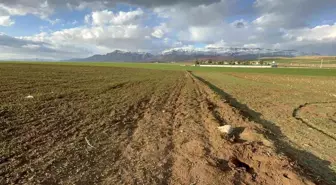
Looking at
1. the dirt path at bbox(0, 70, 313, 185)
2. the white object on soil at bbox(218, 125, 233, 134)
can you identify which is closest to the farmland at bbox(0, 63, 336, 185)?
the dirt path at bbox(0, 70, 313, 185)

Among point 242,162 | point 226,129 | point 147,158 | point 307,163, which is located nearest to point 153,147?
point 147,158

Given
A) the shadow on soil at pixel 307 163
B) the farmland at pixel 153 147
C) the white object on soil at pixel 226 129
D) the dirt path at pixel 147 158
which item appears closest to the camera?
the dirt path at pixel 147 158

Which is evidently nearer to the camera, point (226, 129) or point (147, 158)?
point (147, 158)

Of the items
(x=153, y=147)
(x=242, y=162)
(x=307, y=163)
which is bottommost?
(x=307, y=163)

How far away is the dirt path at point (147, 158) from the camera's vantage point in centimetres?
684

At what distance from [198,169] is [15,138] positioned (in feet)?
17.4

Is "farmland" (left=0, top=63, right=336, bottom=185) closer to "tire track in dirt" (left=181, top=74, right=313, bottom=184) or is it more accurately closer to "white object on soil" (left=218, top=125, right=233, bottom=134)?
"tire track in dirt" (left=181, top=74, right=313, bottom=184)

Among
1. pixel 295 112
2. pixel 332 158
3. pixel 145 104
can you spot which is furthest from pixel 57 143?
pixel 295 112

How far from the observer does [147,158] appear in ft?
26.9

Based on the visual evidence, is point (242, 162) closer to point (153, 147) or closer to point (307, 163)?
point (307, 163)

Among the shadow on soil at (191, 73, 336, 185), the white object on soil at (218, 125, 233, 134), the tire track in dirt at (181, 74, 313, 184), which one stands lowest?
the shadow on soil at (191, 73, 336, 185)

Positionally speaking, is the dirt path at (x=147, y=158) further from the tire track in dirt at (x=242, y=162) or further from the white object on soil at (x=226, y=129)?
the white object on soil at (x=226, y=129)

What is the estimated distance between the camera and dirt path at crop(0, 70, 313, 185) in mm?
6840

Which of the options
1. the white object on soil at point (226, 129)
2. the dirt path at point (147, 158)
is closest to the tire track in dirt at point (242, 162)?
the dirt path at point (147, 158)
